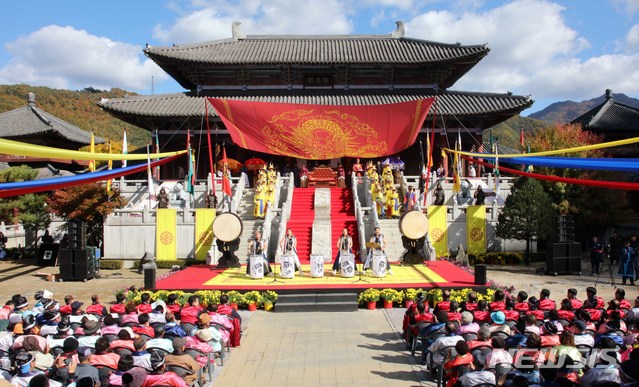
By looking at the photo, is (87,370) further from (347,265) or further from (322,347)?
(347,265)

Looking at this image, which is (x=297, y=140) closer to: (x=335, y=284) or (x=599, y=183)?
(x=335, y=284)

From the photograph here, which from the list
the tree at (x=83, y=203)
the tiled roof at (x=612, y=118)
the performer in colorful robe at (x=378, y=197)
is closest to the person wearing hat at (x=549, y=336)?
the performer in colorful robe at (x=378, y=197)

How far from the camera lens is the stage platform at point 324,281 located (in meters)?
16.6

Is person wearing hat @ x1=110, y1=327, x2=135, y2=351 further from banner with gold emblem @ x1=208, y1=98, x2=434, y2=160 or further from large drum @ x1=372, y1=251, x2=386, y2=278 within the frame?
banner with gold emblem @ x1=208, y1=98, x2=434, y2=160

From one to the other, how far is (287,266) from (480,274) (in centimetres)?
595

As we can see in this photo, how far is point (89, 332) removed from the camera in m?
9.70

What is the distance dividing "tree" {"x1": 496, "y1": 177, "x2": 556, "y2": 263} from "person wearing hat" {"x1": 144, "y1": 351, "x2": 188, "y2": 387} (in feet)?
62.5

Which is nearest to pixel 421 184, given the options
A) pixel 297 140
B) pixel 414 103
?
pixel 414 103

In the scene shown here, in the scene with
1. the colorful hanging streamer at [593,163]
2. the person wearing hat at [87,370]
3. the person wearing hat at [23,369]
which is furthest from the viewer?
the colorful hanging streamer at [593,163]

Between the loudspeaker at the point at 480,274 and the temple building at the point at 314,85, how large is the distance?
16394 mm

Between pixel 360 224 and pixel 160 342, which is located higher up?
pixel 360 224

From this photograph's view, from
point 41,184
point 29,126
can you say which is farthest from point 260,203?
point 29,126

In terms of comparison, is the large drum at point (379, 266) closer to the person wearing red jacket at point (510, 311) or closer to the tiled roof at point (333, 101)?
the person wearing red jacket at point (510, 311)

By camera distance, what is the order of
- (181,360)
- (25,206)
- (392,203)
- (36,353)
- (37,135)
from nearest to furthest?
(36,353), (181,360), (392,203), (25,206), (37,135)
